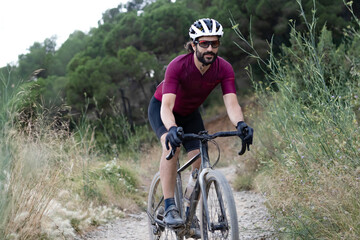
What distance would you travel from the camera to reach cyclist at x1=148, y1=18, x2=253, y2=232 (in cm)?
350

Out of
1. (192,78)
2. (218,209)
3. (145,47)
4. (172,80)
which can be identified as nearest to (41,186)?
(172,80)

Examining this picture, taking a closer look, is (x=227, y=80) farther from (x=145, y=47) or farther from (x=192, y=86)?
(x=145, y=47)

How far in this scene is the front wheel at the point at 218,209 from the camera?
2891mm

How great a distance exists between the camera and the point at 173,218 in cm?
365

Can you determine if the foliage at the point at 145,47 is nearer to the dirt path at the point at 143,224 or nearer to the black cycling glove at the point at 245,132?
the dirt path at the point at 143,224

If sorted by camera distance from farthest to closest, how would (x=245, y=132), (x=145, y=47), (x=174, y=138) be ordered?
(x=145, y=47) → (x=245, y=132) → (x=174, y=138)

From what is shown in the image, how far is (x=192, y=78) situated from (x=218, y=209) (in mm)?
1169

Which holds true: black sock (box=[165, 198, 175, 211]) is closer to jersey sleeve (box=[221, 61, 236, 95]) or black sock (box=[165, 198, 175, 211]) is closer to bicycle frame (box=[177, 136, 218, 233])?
bicycle frame (box=[177, 136, 218, 233])

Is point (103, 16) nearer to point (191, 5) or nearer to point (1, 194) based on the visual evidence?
point (191, 5)

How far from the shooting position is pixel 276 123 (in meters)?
4.94

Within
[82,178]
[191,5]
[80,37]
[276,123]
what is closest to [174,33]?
[191,5]

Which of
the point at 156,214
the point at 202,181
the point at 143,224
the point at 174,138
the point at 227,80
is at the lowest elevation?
the point at 143,224

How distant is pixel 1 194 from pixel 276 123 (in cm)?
293

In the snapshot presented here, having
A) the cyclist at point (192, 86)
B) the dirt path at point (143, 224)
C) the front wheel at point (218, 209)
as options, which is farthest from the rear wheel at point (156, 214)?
the dirt path at point (143, 224)
